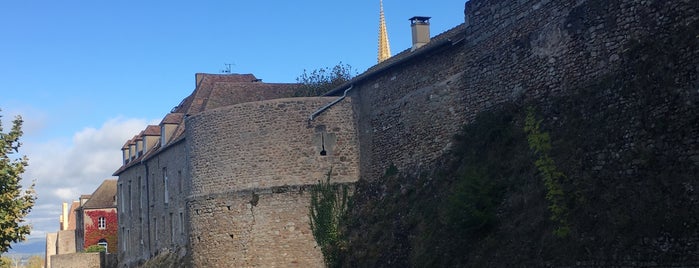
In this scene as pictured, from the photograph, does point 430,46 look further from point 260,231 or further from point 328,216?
point 260,231

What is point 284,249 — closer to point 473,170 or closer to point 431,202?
point 431,202

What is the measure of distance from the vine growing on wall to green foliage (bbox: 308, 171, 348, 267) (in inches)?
1428

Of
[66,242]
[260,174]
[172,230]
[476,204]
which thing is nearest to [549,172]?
[476,204]

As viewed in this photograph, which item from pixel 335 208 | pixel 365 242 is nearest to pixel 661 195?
pixel 365 242

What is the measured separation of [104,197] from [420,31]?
4004 centimetres

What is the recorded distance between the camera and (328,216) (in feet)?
73.9

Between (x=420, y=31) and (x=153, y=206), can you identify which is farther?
(x=153, y=206)

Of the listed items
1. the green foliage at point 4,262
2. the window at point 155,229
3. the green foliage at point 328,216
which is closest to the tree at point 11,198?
the green foliage at point 4,262

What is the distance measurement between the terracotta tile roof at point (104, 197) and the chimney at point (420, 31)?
127 ft

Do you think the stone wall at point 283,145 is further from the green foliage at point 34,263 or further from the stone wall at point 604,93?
the green foliage at point 34,263

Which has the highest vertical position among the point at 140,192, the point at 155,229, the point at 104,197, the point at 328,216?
the point at 104,197

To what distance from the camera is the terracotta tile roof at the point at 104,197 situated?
57.6 meters

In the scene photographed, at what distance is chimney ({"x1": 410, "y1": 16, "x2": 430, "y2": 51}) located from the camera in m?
24.7

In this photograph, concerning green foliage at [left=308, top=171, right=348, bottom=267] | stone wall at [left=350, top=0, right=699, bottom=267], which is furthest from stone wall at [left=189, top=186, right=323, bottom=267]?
stone wall at [left=350, top=0, right=699, bottom=267]
